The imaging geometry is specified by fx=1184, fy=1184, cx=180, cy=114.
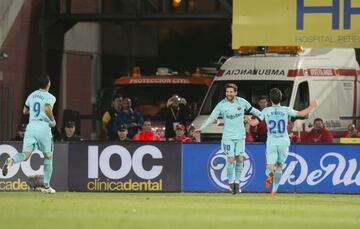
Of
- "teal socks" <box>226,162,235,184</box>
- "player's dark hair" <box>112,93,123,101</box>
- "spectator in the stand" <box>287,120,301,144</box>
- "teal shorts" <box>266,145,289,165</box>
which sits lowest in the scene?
"teal socks" <box>226,162,235,184</box>

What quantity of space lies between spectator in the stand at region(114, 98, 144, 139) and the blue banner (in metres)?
3.85

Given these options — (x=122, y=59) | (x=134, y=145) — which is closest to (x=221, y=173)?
(x=134, y=145)

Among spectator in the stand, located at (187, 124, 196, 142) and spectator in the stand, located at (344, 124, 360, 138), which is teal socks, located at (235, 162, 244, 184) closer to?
spectator in the stand, located at (187, 124, 196, 142)

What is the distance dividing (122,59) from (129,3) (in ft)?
14.1

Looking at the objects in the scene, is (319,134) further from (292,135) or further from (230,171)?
(230,171)

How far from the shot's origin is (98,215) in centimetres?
1530

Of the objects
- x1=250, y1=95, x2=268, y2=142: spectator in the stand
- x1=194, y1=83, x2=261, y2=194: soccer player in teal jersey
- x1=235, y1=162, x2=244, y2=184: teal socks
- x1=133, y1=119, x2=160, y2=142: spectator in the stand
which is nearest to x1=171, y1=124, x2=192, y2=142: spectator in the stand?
x1=133, y1=119, x2=160, y2=142: spectator in the stand

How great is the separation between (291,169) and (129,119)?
5.39m

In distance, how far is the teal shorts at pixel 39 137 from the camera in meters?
20.5

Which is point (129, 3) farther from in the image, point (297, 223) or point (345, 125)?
point (297, 223)

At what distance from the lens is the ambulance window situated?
86.6 feet

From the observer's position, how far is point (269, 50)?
27.5 meters

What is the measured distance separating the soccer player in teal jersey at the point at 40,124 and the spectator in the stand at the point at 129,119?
6.53 meters

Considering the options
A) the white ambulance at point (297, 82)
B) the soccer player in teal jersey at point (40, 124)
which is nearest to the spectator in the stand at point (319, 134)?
the white ambulance at point (297, 82)
